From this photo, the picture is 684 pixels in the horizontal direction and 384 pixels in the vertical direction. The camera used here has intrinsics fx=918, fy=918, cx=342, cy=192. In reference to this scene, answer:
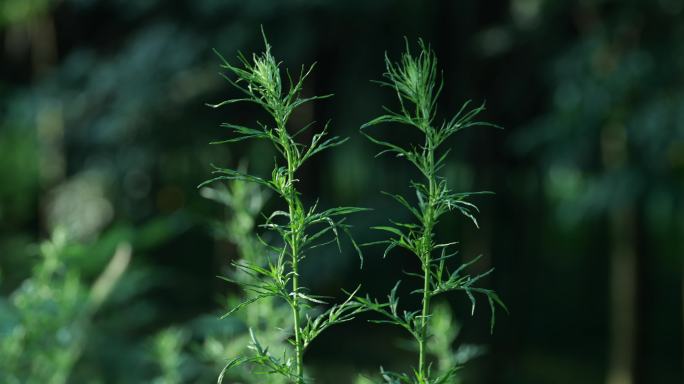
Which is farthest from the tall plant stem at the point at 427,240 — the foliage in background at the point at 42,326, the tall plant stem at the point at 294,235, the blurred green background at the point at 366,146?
the blurred green background at the point at 366,146

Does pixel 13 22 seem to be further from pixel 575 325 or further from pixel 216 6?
pixel 575 325

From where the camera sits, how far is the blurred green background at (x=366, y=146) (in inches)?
163

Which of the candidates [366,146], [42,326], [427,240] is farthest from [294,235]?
[366,146]

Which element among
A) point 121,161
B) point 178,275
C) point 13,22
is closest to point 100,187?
point 121,161

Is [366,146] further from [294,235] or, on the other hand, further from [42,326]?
[294,235]

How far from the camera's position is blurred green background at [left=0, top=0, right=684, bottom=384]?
13.6ft

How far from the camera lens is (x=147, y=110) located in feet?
18.6

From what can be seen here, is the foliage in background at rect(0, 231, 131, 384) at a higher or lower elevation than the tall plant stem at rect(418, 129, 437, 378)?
lower

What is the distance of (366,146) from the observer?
5.82 meters

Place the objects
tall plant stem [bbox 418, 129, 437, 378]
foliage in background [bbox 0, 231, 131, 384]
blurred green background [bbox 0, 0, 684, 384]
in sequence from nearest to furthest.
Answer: tall plant stem [bbox 418, 129, 437, 378] → foliage in background [bbox 0, 231, 131, 384] → blurred green background [bbox 0, 0, 684, 384]

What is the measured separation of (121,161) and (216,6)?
1.29 m

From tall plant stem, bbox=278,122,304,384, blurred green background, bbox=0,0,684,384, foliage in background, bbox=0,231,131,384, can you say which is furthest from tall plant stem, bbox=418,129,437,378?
blurred green background, bbox=0,0,684,384

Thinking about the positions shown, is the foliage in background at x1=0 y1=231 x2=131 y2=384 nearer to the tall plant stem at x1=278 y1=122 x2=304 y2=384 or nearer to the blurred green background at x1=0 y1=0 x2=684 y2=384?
the tall plant stem at x1=278 y1=122 x2=304 y2=384

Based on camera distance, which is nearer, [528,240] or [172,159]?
[172,159]
